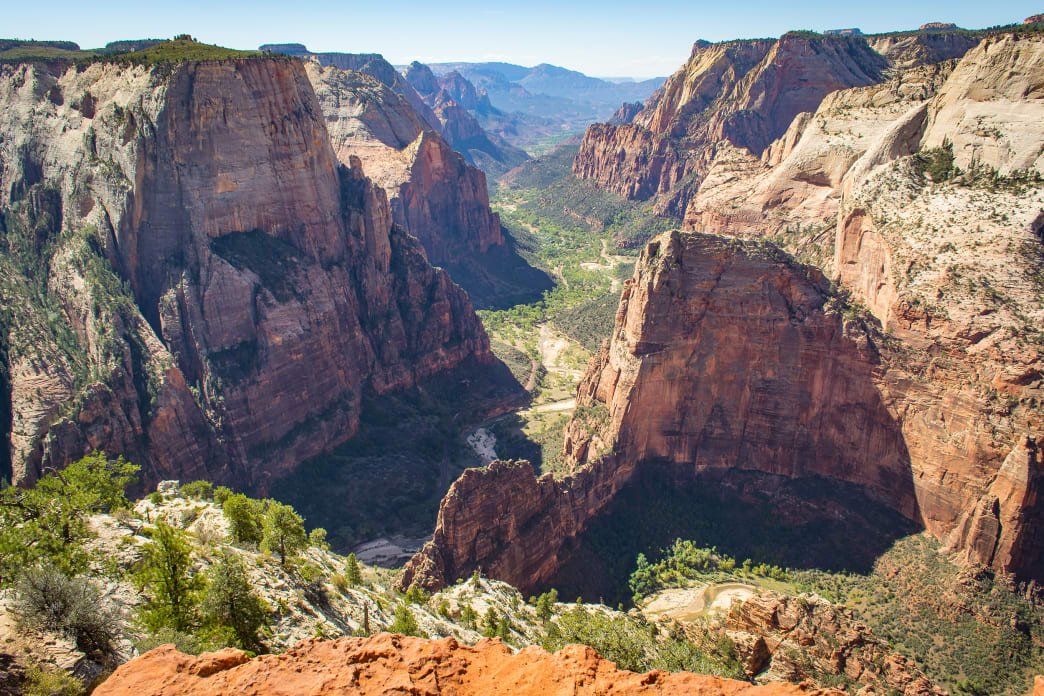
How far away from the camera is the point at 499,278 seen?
14350 cm

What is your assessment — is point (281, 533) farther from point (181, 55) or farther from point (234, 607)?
point (181, 55)

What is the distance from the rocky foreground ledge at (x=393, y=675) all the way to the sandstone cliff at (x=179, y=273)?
149 ft

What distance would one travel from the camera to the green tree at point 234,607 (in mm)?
24859

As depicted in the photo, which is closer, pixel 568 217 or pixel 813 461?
pixel 813 461

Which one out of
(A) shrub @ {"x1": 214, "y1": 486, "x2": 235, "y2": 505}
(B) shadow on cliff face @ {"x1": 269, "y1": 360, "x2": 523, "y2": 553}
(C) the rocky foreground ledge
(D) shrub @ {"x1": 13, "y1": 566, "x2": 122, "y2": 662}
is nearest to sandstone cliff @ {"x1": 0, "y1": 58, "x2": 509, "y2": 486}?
(B) shadow on cliff face @ {"x1": 269, "y1": 360, "x2": 523, "y2": 553}

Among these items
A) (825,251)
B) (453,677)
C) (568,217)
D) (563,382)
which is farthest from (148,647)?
(568,217)

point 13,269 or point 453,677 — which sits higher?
point 13,269

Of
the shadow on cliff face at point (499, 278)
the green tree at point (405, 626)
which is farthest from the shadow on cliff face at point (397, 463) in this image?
the shadow on cliff face at point (499, 278)

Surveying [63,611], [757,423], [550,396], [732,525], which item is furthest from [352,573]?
[550,396]

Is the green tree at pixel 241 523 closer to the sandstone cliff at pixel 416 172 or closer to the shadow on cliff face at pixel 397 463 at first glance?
the shadow on cliff face at pixel 397 463

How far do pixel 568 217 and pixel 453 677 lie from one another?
599ft

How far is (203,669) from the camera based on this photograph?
1678 centimetres

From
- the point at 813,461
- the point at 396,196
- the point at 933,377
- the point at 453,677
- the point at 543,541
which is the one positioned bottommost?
the point at 543,541

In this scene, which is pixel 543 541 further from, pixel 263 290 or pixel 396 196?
pixel 396 196
